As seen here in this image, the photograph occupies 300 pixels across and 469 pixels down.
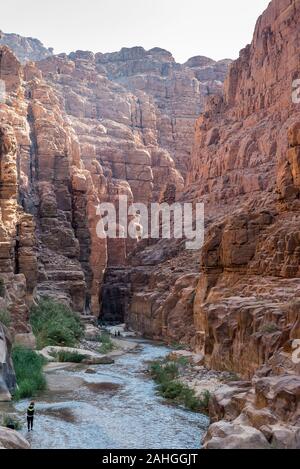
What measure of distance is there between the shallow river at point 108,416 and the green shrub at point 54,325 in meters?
6.98

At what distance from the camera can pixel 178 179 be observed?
294ft

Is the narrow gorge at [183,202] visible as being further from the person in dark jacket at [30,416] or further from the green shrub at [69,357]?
the person in dark jacket at [30,416]

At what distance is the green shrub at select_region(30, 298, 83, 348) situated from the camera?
33500 millimetres

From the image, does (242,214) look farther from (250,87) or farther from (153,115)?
(153,115)

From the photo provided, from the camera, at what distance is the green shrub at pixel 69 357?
95.6 ft

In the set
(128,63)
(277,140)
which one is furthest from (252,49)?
(128,63)

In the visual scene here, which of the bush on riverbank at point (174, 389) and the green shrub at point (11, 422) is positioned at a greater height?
the green shrub at point (11, 422)

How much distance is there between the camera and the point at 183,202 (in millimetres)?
58531
